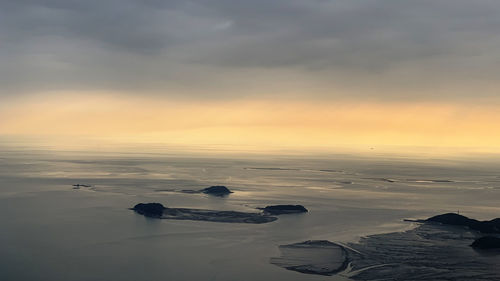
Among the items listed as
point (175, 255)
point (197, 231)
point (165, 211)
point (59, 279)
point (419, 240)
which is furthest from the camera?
point (165, 211)

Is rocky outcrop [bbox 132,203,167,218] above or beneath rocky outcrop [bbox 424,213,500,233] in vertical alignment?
beneath

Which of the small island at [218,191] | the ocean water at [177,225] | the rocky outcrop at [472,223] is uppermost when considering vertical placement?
the rocky outcrop at [472,223]

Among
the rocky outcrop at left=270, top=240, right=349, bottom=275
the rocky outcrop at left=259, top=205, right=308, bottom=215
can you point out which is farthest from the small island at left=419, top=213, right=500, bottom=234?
the rocky outcrop at left=270, top=240, right=349, bottom=275

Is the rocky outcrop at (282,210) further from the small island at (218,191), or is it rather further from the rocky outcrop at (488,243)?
the rocky outcrop at (488,243)

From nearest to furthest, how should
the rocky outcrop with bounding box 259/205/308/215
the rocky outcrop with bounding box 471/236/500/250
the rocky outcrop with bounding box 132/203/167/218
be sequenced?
the rocky outcrop with bounding box 471/236/500/250, the rocky outcrop with bounding box 132/203/167/218, the rocky outcrop with bounding box 259/205/308/215

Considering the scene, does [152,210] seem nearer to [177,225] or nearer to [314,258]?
[177,225]

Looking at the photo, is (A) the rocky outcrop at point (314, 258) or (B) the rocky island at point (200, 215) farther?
(B) the rocky island at point (200, 215)

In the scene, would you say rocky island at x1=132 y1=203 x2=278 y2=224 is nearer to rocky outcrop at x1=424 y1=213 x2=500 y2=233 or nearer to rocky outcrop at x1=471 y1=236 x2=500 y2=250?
rocky outcrop at x1=424 y1=213 x2=500 y2=233

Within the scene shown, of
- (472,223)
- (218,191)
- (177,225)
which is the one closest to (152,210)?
(177,225)

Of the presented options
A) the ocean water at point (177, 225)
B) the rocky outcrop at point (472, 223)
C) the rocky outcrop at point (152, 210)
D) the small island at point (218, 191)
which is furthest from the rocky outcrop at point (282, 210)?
the small island at point (218, 191)

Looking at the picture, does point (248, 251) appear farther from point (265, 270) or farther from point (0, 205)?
point (0, 205)

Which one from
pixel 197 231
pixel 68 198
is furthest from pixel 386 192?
pixel 68 198
